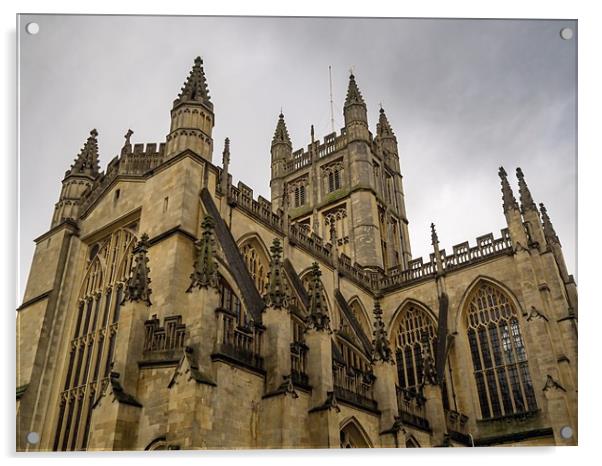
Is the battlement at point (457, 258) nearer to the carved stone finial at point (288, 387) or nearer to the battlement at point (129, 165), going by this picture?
the battlement at point (129, 165)

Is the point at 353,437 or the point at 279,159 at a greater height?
the point at 279,159

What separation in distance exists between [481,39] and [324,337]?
5.88 metres

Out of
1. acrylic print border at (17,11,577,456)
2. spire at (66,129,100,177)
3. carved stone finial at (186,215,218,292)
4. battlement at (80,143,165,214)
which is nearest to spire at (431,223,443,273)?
acrylic print border at (17,11,577,456)

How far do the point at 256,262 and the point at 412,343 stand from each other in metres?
6.77

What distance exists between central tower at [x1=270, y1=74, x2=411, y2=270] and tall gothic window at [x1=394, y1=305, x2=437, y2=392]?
381cm

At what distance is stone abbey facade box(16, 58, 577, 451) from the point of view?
9.27 metres

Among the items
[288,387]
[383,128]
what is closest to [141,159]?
Answer: [288,387]

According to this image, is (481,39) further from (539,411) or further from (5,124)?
(539,411)

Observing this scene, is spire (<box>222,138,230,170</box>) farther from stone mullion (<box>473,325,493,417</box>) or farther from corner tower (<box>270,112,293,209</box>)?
corner tower (<box>270,112,293,209</box>)

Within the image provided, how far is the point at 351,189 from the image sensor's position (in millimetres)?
25750

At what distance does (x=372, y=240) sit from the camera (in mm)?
24016

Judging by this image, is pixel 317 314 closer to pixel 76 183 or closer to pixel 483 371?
pixel 76 183

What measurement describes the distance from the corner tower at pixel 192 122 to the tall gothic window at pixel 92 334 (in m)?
2.33
